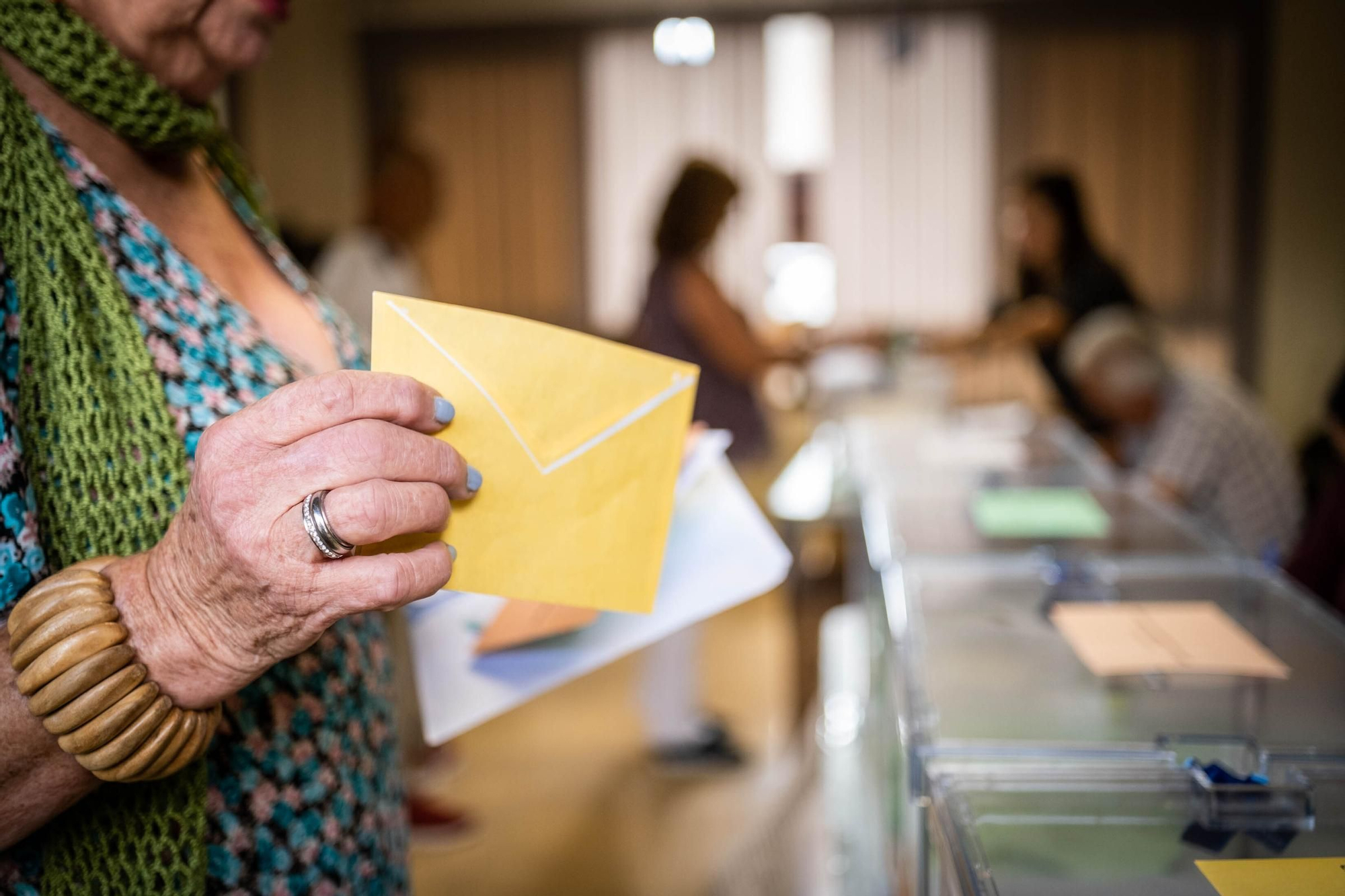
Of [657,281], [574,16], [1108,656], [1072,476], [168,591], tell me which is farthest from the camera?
[574,16]

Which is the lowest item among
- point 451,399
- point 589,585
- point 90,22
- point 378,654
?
point 378,654

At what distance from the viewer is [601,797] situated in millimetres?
2680

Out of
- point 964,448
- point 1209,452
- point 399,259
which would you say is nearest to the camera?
point 1209,452

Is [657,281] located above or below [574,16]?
below

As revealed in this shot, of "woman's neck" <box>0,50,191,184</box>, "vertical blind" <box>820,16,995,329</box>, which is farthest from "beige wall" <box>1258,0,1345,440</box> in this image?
"woman's neck" <box>0,50,191,184</box>

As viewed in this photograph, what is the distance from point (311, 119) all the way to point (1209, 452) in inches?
187

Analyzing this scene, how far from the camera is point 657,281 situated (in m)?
2.99

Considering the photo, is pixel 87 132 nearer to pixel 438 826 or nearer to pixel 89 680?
pixel 89 680

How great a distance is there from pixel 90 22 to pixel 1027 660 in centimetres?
86

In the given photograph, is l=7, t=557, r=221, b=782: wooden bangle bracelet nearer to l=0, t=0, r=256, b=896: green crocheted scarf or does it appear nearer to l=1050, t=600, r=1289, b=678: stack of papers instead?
l=0, t=0, r=256, b=896: green crocheted scarf

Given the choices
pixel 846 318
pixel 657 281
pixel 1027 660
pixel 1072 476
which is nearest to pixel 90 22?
pixel 1027 660

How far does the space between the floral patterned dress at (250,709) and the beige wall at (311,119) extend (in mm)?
4159

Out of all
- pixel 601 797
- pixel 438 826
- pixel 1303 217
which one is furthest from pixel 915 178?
pixel 438 826

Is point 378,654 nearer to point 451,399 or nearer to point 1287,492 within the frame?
point 451,399
